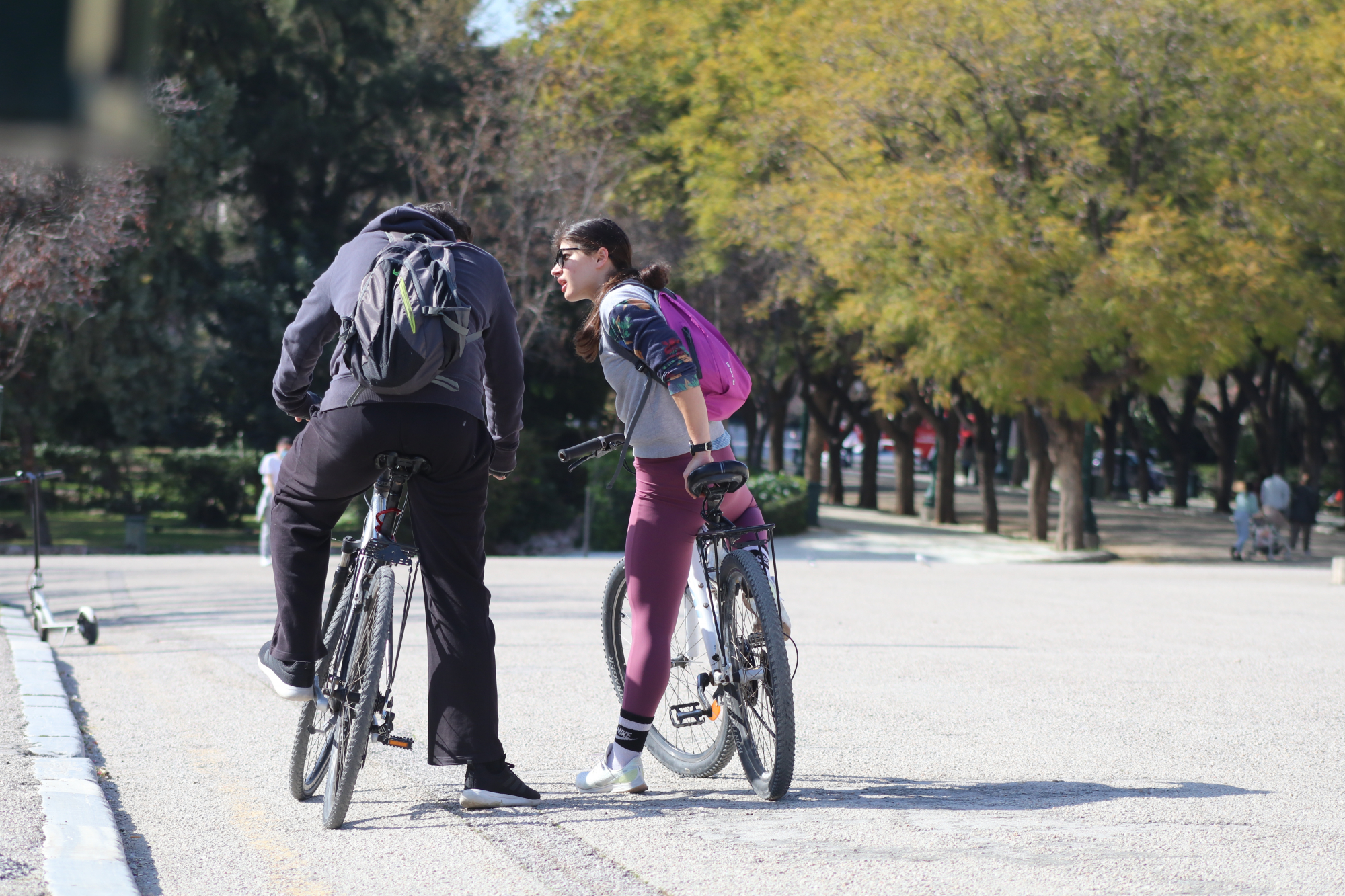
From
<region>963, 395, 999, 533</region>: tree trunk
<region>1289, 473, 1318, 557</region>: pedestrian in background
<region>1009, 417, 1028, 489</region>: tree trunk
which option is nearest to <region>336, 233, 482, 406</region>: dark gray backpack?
<region>1289, 473, 1318, 557</region>: pedestrian in background

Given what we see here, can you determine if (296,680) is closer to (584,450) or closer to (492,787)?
(492,787)

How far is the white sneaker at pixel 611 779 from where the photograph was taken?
4.84 meters

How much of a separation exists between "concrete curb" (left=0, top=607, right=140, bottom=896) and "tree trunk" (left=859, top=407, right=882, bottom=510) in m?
31.9

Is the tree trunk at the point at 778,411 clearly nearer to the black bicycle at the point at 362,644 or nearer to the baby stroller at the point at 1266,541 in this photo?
the baby stroller at the point at 1266,541

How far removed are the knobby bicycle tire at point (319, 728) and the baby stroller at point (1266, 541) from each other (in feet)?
79.2

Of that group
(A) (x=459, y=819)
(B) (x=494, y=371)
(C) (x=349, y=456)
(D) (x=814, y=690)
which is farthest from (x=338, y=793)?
(D) (x=814, y=690)

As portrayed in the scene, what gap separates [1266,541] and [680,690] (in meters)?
23.1

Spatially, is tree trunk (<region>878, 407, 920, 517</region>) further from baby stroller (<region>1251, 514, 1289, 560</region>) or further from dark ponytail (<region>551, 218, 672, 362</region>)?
dark ponytail (<region>551, 218, 672, 362</region>)

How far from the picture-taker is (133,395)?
951 inches

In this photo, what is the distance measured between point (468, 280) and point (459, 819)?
1.66 metres

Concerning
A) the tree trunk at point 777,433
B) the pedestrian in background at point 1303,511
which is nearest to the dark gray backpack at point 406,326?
the pedestrian in background at point 1303,511

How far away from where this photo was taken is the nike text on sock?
192 inches

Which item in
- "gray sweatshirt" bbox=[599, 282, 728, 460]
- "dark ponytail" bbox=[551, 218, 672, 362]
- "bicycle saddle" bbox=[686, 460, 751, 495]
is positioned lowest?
"bicycle saddle" bbox=[686, 460, 751, 495]

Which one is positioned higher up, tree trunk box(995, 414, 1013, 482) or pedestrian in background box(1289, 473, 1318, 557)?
tree trunk box(995, 414, 1013, 482)
